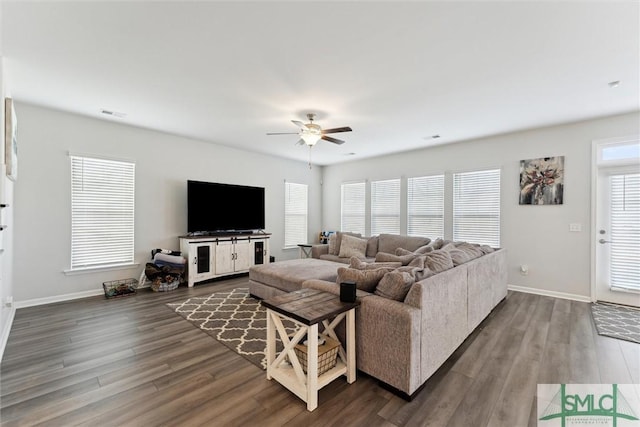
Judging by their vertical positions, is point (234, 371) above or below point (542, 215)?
below

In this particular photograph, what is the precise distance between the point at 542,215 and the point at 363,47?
4276 mm

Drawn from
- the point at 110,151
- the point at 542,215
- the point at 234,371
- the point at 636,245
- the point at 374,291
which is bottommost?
the point at 234,371

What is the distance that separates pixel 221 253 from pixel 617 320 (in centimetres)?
596

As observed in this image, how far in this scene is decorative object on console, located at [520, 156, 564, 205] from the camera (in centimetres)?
445

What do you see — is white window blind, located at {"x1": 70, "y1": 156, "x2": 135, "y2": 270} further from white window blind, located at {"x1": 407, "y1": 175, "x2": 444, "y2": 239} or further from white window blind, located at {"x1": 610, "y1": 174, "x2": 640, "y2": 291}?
white window blind, located at {"x1": 610, "y1": 174, "x2": 640, "y2": 291}

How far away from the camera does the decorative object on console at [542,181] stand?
4449 mm

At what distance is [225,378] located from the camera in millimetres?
2230

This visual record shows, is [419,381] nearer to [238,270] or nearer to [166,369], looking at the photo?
[166,369]

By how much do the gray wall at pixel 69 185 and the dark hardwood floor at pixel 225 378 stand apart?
35.3 inches

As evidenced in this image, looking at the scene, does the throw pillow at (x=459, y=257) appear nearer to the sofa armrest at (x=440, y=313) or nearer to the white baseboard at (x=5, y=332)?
the sofa armrest at (x=440, y=313)

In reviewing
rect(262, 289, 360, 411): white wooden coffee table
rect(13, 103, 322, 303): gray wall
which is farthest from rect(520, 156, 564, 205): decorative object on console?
rect(13, 103, 322, 303): gray wall

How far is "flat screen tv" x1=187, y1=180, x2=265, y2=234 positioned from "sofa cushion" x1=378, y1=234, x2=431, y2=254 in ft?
8.91

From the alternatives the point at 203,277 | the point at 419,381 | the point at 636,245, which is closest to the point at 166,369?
the point at 419,381

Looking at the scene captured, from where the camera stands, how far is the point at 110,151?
4512 millimetres
